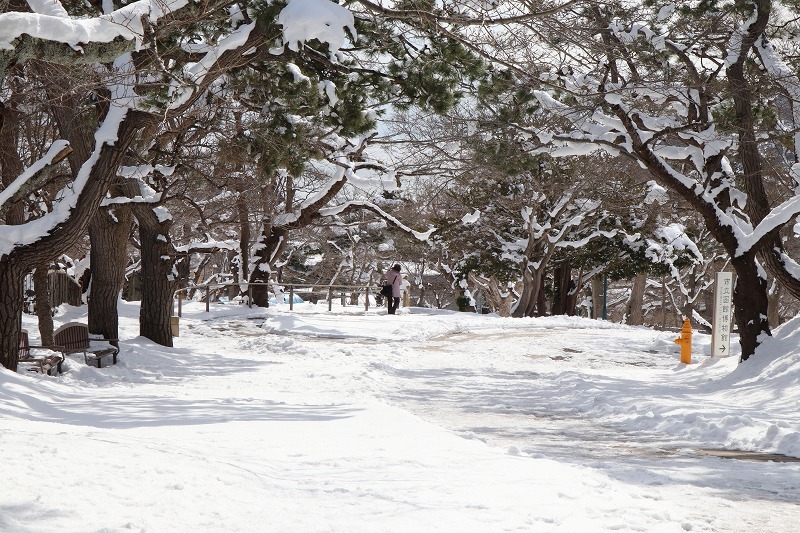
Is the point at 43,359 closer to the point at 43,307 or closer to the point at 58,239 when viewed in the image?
the point at 58,239

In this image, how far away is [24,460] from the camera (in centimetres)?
481

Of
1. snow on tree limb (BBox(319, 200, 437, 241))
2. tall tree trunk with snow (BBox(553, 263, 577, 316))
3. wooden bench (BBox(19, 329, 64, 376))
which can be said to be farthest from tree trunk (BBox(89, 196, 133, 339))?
tall tree trunk with snow (BBox(553, 263, 577, 316))

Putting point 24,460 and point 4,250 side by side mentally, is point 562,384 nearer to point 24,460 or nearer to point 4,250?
point 4,250

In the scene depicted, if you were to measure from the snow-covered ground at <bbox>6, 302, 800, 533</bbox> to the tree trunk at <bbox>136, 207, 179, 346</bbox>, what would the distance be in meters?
0.41

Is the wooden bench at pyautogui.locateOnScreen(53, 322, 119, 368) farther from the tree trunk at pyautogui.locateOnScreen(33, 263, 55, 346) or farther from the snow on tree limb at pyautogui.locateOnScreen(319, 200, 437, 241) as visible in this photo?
the snow on tree limb at pyautogui.locateOnScreen(319, 200, 437, 241)

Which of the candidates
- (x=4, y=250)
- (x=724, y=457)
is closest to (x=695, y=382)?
(x=724, y=457)

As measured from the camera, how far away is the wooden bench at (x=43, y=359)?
1107 centimetres

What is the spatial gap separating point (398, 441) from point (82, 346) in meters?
7.47

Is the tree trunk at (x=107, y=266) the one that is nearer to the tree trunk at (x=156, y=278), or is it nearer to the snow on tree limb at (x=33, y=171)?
the tree trunk at (x=156, y=278)

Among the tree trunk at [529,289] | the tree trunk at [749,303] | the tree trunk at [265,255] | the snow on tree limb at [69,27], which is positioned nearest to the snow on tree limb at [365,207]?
the tree trunk at [265,255]

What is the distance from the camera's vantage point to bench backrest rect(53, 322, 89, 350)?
1239cm

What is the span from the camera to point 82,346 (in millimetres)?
13062

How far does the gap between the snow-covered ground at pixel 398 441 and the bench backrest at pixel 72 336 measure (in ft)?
1.23

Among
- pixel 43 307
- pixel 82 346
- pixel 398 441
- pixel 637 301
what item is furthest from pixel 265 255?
pixel 398 441
